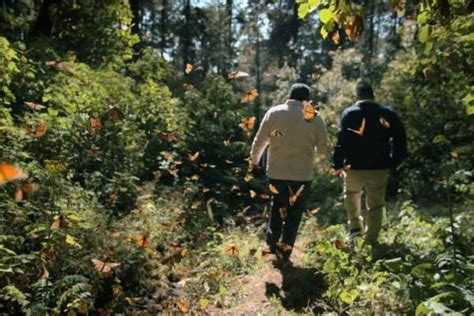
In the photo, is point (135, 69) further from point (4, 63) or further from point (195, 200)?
point (4, 63)

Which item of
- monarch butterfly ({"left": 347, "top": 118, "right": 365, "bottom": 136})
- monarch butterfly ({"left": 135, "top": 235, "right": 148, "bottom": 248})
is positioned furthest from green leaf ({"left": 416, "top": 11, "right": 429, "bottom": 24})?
monarch butterfly ({"left": 135, "top": 235, "right": 148, "bottom": 248})

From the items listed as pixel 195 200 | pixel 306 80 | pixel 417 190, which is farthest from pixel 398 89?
pixel 306 80

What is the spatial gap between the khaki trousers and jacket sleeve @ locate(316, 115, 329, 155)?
40 cm

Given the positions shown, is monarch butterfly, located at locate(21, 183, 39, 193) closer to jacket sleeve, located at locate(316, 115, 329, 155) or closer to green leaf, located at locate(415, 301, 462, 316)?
jacket sleeve, located at locate(316, 115, 329, 155)

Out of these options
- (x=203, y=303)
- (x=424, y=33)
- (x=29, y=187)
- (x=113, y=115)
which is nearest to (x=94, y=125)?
(x=113, y=115)

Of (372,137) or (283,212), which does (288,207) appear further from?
(372,137)

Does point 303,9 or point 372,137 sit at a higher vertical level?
point 303,9

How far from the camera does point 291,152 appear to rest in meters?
5.86

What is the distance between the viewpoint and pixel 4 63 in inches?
227

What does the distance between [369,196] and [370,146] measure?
2.03 feet

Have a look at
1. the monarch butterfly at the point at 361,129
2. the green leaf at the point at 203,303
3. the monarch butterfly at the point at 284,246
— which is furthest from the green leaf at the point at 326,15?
the monarch butterfly at the point at 284,246

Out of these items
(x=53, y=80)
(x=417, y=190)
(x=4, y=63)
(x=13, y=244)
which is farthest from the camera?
(x=417, y=190)

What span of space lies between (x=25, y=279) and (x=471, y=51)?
4.28 metres

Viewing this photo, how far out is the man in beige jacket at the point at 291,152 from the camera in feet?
19.2
